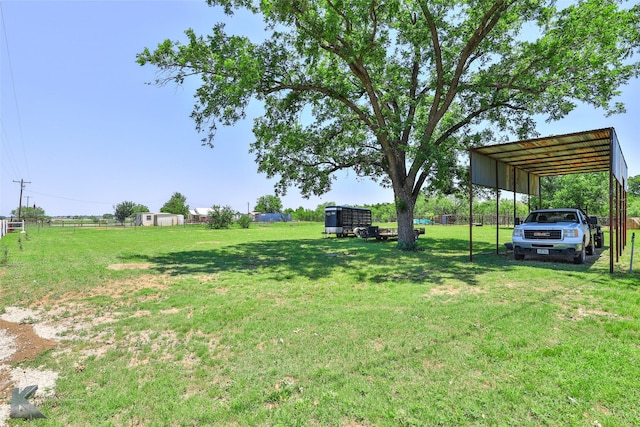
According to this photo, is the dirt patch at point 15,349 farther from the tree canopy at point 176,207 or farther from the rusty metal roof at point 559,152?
the tree canopy at point 176,207

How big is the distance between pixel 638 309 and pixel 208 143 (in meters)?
14.9

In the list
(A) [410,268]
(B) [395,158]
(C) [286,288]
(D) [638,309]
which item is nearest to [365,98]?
(B) [395,158]

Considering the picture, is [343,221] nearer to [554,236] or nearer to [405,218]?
[405,218]

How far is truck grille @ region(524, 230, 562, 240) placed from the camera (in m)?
10.0

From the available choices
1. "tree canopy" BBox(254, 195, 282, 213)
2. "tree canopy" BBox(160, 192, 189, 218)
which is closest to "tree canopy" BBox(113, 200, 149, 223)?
"tree canopy" BBox(160, 192, 189, 218)

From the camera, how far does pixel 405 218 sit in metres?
15.4

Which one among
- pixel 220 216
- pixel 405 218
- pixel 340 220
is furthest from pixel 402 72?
pixel 220 216

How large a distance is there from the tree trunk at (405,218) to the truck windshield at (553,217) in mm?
5012

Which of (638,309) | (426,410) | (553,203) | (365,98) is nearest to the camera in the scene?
(426,410)

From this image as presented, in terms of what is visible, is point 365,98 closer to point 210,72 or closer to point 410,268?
point 210,72

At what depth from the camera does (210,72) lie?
13.0 m

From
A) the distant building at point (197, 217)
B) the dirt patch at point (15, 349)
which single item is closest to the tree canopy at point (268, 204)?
the distant building at point (197, 217)

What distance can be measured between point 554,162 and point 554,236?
217 inches

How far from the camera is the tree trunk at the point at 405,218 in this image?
49.6 ft
